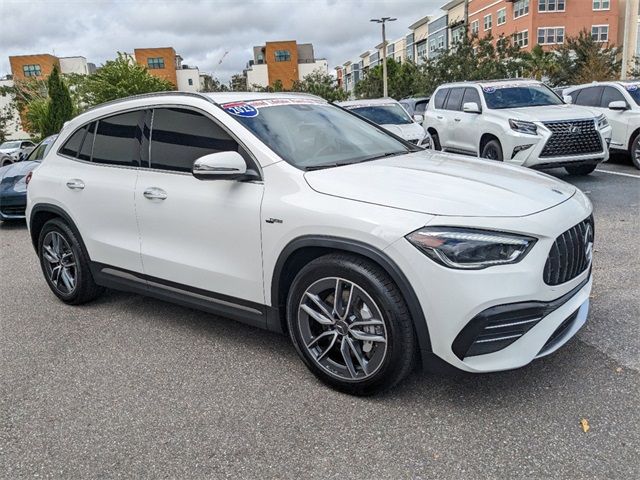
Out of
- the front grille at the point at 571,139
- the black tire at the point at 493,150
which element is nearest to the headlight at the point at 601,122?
the front grille at the point at 571,139

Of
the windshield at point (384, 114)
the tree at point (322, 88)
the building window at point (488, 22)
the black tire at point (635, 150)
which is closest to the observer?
the black tire at point (635, 150)

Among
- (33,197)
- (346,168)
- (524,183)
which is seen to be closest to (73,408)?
(346,168)

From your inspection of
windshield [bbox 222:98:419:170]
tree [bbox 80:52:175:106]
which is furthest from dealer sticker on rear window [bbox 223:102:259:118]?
tree [bbox 80:52:175:106]

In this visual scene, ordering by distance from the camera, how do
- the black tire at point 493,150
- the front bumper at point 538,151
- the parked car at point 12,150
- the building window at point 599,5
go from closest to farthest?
the front bumper at point 538,151 → the black tire at point 493,150 → the parked car at point 12,150 → the building window at point 599,5

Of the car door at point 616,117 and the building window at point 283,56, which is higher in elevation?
the building window at point 283,56

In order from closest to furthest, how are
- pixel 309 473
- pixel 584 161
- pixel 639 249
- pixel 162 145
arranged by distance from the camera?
pixel 309 473
pixel 162 145
pixel 639 249
pixel 584 161

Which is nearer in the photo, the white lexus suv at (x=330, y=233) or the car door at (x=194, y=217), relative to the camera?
the white lexus suv at (x=330, y=233)

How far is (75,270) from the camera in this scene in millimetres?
4676

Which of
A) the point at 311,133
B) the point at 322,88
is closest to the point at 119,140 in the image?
the point at 311,133

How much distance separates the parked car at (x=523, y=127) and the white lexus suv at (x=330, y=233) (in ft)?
16.5

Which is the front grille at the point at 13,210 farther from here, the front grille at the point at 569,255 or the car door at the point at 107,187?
the front grille at the point at 569,255

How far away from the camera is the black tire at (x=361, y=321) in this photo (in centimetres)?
278

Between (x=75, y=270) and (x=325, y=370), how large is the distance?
104 inches

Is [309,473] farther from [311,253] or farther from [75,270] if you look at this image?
[75,270]
